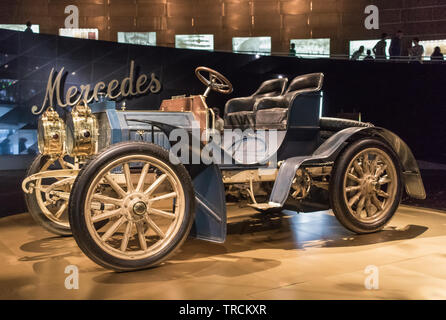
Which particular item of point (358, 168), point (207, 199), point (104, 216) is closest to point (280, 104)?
point (358, 168)

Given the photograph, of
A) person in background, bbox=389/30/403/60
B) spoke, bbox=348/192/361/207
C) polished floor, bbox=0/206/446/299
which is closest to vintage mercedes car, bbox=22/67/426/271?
spoke, bbox=348/192/361/207

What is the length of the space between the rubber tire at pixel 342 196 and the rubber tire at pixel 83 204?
59.3 inches

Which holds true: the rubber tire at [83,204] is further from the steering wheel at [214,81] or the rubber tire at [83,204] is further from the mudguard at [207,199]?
the steering wheel at [214,81]

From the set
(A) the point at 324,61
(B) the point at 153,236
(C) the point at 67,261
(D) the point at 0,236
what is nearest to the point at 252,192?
(B) the point at 153,236

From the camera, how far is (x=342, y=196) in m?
4.18

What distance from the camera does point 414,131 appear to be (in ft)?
32.6

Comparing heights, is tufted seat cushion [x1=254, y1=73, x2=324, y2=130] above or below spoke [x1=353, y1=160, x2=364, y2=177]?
above

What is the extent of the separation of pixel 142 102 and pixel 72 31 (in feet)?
Answer: 23.1

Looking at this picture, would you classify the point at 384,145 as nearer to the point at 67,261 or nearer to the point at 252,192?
the point at 252,192

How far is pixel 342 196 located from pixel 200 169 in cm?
137

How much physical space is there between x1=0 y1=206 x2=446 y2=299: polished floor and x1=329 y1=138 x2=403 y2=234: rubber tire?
0.32 feet

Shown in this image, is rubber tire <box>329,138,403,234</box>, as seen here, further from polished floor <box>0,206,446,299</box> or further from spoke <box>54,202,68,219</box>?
spoke <box>54,202,68,219</box>

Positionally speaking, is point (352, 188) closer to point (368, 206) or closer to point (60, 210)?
point (368, 206)

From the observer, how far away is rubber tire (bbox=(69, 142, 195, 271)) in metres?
2.94
